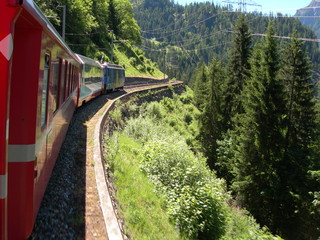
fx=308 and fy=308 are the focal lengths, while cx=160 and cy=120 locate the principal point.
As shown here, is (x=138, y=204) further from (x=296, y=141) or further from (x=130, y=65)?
(x=130, y=65)

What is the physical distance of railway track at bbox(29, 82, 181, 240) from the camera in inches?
200

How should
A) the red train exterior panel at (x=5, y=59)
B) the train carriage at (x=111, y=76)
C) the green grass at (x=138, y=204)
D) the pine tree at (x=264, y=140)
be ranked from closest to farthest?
the red train exterior panel at (x=5, y=59) < the green grass at (x=138, y=204) < the pine tree at (x=264, y=140) < the train carriage at (x=111, y=76)

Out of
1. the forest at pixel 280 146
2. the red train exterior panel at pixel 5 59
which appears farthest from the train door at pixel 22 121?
the forest at pixel 280 146

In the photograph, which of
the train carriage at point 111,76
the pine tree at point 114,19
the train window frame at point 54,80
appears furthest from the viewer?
the pine tree at point 114,19

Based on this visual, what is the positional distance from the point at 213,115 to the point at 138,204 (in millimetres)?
22593

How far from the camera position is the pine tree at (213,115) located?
29125 millimetres

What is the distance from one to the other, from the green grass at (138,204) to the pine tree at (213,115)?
19720 millimetres

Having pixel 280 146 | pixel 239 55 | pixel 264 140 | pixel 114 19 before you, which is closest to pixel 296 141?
pixel 280 146

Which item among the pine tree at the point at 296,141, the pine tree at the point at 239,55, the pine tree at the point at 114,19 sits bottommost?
the pine tree at the point at 296,141

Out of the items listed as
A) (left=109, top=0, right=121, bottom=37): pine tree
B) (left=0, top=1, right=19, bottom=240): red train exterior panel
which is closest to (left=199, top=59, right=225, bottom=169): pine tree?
(left=0, top=1, right=19, bottom=240): red train exterior panel

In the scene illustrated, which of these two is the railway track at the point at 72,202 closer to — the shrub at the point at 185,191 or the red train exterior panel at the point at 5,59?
the shrub at the point at 185,191

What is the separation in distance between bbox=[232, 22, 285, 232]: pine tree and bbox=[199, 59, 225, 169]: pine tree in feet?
27.6

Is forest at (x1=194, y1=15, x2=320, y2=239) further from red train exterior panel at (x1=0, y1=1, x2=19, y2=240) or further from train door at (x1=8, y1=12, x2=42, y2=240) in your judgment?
red train exterior panel at (x1=0, y1=1, x2=19, y2=240)

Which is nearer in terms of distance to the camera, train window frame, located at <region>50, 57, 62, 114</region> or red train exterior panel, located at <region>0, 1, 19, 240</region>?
red train exterior panel, located at <region>0, 1, 19, 240</region>
